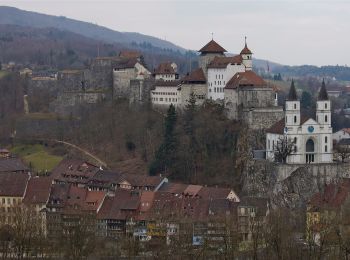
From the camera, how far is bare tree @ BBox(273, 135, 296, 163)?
7544 cm

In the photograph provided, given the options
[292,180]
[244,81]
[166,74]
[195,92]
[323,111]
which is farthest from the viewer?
[166,74]

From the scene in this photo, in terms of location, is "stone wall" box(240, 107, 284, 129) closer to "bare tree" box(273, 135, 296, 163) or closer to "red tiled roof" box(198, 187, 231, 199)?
"bare tree" box(273, 135, 296, 163)

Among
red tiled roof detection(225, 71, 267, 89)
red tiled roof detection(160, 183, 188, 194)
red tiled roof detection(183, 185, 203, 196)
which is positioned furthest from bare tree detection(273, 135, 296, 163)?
red tiled roof detection(225, 71, 267, 89)

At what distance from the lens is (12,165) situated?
280 feet

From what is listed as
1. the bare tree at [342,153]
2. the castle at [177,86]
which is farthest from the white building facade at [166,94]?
the bare tree at [342,153]

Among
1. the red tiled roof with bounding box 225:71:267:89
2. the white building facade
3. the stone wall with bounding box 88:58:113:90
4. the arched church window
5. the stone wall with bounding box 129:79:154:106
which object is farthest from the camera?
the stone wall with bounding box 88:58:113:90

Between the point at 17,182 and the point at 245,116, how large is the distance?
56.2 feet

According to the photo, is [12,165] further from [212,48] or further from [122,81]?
[212,48]

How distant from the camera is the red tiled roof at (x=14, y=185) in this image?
7494cm

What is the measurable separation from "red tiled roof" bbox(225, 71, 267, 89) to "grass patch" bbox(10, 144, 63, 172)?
15713mm

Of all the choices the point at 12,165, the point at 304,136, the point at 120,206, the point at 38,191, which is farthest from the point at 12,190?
the point at 304,136

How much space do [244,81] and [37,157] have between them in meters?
19.8

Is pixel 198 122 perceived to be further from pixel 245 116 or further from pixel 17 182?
pixel 17 182

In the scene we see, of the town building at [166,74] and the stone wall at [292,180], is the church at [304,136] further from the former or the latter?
the town building at [166,74]
